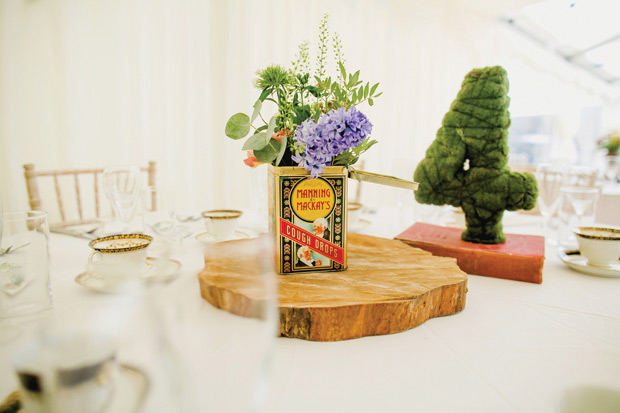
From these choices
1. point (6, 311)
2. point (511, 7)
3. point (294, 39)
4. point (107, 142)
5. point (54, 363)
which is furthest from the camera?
point (511, 7)

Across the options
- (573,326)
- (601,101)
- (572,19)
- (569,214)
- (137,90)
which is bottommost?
(573,326)

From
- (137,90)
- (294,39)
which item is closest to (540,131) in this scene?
(294,39)

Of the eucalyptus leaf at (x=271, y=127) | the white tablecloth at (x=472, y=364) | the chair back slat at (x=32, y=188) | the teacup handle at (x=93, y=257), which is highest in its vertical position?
the eucalyptus leaf at (x=271, y=127)

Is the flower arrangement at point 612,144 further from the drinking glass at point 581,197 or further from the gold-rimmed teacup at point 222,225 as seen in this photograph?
the gold-rimmed teacup at point 222,225

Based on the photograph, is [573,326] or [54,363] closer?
[54,363]

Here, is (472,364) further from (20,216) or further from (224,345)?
(20,216)

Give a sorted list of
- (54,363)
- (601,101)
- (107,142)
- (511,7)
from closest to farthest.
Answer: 1. (54,363)
2. (107,142)
3. (511,7)
4. (601,101)

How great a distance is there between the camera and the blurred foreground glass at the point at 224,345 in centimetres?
21

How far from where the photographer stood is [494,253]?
0.92m

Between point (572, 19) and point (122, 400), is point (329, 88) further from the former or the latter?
point (572, 19)

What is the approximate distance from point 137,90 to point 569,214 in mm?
Answer: 2585

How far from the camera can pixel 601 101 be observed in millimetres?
5012

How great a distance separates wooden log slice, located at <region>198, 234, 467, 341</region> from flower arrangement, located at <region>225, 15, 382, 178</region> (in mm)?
234

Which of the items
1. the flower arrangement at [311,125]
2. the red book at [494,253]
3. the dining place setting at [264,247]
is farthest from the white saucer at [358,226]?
the flower arrangement at [311,125]
